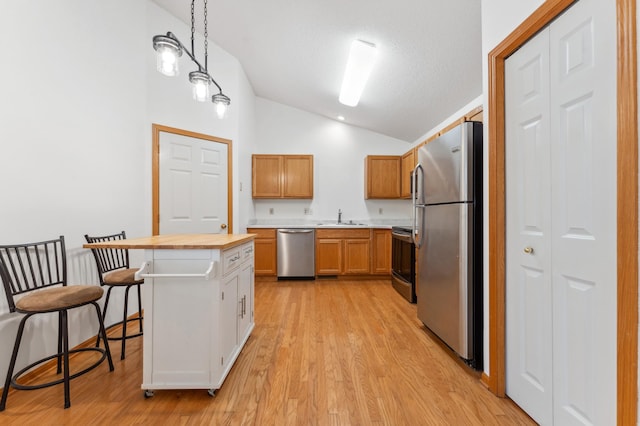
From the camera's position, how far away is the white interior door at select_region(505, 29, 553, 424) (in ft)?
4.35

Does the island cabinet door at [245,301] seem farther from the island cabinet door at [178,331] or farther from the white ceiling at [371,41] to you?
the white ceiling at [371,41]

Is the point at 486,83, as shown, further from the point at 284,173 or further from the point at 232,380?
the point at 284,173

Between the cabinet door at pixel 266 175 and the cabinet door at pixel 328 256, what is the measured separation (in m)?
1.19

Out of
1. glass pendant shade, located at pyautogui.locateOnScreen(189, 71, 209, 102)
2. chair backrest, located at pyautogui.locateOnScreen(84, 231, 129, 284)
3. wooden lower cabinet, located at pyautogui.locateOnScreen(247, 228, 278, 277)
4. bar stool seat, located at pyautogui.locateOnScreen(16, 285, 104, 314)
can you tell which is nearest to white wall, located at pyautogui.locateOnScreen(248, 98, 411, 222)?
wooden lower cabinet, located at pyautogui.locateOnScreen(247, 228, 278, 277)

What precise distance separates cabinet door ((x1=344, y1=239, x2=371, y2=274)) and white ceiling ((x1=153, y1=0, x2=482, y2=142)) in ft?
6.65

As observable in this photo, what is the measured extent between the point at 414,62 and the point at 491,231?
197cm

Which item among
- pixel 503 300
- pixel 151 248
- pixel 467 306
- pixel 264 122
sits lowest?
pixel 467 306

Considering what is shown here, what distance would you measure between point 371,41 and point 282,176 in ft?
8.48

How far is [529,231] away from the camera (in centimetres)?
144

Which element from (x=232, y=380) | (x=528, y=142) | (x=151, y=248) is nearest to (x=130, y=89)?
(x=151, y=248)

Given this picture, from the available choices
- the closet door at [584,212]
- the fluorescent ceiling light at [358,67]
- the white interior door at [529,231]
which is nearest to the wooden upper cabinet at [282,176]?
the fluorescent ceiling light at [358,67]

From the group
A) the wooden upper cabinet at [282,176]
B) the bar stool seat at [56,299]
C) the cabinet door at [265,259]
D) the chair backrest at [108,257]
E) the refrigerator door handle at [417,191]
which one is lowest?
the cabinet door at [265,259]

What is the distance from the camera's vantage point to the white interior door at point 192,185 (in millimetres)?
3152

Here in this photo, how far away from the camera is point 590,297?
1.10 metres
